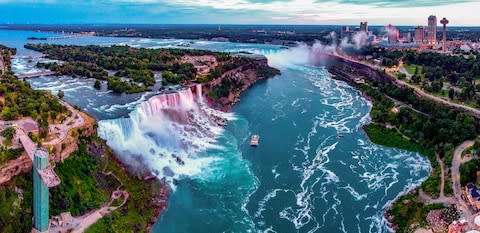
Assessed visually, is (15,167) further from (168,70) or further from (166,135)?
(168,70)

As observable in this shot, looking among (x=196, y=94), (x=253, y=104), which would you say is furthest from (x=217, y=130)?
(x=253, y=104)

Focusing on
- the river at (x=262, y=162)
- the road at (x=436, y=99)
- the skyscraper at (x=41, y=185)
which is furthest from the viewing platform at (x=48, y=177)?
the road at (x=436, y=99)

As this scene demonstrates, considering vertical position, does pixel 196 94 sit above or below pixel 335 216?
above

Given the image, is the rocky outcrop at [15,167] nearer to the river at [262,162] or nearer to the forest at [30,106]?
the forest at [30,106]

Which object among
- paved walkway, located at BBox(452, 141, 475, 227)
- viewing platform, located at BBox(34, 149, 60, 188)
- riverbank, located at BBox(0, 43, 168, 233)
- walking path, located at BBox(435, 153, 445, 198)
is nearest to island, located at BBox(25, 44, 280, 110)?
riverbank, located at BBox(0, 43, 168, 233)

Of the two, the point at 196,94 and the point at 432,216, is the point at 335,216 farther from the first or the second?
the point at 196,94
